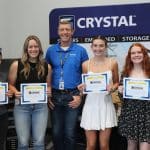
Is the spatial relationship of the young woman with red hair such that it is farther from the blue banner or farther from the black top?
the blue banner

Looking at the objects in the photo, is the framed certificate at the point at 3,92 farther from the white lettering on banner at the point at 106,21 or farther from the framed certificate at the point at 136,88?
the white lettering on banner at the point at 106,21

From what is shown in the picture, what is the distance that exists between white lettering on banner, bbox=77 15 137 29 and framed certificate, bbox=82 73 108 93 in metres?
1.27

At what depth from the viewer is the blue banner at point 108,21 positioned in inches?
158

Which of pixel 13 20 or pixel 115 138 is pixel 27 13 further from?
pixel 115 138

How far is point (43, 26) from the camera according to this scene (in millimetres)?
4566

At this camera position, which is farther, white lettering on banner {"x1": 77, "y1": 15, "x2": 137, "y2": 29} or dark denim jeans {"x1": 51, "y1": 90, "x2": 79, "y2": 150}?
white lettering on banner {"x1": 77, "y1": 15, "x2": 137, "y2": 29}

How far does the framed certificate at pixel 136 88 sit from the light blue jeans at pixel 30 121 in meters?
0.77

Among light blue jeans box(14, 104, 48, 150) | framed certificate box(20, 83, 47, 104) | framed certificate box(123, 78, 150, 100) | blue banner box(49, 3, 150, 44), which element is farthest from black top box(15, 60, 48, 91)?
blue banner box(49, 3, 150, 44)

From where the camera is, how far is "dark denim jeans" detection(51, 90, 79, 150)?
321 centimetres

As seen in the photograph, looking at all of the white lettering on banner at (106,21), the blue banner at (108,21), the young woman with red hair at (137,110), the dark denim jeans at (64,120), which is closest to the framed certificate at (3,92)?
the dark denim jeans at (64,120)

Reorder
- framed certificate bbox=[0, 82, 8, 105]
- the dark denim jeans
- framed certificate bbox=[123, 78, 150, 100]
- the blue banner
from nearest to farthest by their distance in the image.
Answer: framed certificate bbox=[123, 78, 150, 100], framed certificate bbox=[0, 82, 8, 105], the dark denim jeans, the blue banner

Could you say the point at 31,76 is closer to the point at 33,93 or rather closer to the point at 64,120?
the point at 33,93

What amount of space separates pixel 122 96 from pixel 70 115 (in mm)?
551

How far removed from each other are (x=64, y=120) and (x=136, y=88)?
2.63ft
